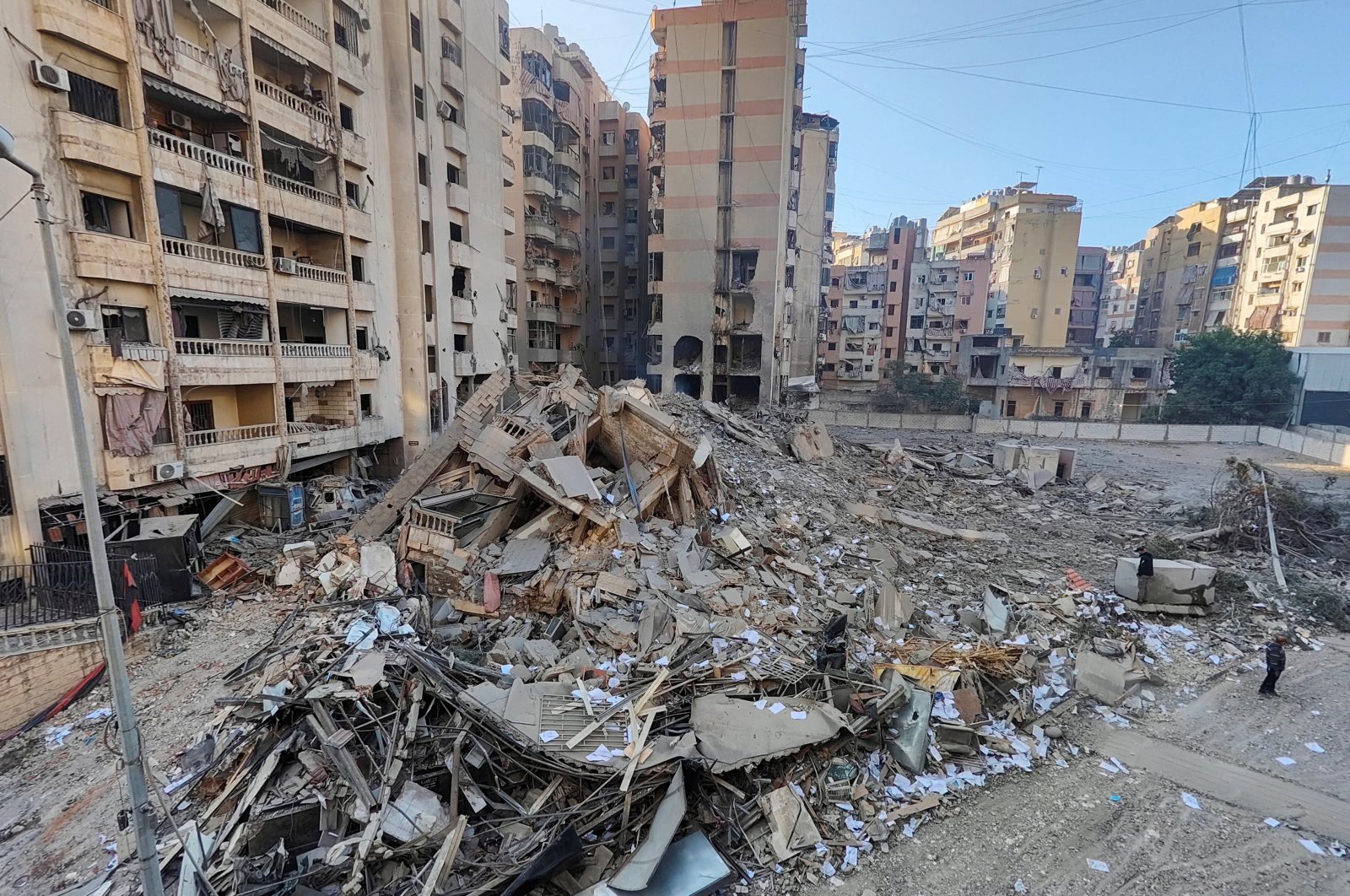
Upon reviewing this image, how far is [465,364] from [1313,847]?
2542cm

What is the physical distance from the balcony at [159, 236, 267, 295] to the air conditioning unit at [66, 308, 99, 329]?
1.96 metres

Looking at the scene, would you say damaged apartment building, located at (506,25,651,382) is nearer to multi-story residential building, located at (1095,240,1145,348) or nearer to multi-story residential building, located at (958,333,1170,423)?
multi-story residential building, located at (958,333,1170,423)

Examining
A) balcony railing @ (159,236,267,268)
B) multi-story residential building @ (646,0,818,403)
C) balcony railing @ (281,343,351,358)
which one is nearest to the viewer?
balcony railing @ (159,236,267,268)

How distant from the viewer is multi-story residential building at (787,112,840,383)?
3822 centimetres

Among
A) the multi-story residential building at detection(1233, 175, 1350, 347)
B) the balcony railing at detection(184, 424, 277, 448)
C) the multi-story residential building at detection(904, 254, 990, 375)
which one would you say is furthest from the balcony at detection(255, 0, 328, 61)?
the multi-story residential building at detection(1233, 175, 1350, 347)

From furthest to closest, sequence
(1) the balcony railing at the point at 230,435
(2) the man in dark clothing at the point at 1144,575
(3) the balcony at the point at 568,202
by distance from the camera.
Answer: (3) the balcony at the point at 568,202 → (1) the balcony railing at the point at 230,435 → (2) the man in dark clothing at the point at 1144,575

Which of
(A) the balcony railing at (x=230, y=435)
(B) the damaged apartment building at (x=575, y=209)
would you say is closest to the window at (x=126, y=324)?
(A) the balcony railing at (x=230, y=435)

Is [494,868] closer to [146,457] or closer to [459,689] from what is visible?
[459,689]

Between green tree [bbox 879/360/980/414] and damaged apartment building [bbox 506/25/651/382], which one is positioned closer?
damaged apartment building [bbox 506/25/651/382]

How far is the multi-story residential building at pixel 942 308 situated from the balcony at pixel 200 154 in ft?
150

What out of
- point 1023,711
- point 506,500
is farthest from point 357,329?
point 1023,711

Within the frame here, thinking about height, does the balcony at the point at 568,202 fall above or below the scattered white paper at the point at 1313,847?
above

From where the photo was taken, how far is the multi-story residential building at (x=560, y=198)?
33219mm

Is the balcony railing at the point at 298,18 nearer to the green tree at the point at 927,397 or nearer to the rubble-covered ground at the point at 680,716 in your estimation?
the rubble-covered ground at the point at 680,716
